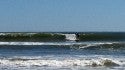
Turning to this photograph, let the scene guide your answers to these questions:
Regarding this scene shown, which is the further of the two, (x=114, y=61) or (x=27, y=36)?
(x=27, y=36)

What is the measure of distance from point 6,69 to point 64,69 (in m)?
2.36

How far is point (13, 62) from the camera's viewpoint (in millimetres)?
19234

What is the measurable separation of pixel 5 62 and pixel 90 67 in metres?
3.99

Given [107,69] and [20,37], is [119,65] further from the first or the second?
[20,37]

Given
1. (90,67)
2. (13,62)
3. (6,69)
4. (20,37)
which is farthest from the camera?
(20,37)

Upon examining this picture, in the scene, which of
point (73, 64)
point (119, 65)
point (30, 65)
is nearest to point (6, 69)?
point (30, 65)

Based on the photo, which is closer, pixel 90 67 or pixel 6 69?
pixel 6 69

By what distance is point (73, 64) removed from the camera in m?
18.8

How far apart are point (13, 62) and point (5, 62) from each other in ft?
1.22

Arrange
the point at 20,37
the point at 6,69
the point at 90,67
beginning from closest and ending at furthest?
1. the point at 6,69
2. the point at 90,67
3. the point at 20,37

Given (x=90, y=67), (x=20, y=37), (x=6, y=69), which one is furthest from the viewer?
(x=20, y=37)

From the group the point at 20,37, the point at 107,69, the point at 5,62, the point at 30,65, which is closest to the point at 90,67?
the point at 107,69

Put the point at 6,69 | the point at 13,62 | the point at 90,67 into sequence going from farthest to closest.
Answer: the point at 13,62 < the point at 90,67 < the point at 6,69

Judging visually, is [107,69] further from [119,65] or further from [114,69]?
[119,65]
